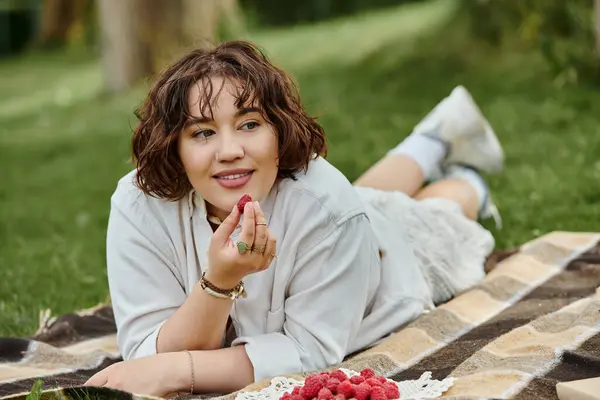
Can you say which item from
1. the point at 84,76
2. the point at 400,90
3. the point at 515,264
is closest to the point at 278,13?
the point at 84,76

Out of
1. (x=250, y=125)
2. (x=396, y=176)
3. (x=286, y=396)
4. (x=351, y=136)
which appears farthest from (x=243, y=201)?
(x=351, y=136)

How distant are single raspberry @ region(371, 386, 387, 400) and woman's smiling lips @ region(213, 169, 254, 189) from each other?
66 cm

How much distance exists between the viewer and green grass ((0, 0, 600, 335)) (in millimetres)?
4652

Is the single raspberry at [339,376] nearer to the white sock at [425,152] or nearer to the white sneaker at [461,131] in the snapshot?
the white sock at [425,152]

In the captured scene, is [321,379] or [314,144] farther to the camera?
[314,144]

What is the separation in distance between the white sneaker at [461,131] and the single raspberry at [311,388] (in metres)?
1.94

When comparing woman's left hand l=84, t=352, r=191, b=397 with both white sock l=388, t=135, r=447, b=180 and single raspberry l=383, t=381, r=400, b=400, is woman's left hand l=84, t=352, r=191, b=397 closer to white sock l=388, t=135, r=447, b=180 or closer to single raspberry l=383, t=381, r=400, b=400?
single raspberry l=383, t=381, r=400, b=400

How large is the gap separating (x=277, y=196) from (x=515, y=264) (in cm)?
133

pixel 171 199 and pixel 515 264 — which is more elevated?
pixel 171 199

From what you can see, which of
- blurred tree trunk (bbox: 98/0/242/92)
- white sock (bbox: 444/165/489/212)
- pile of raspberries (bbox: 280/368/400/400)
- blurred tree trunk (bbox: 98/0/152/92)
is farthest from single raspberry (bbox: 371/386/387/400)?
blurred tree trunk (bbox: 98/0/152/92)

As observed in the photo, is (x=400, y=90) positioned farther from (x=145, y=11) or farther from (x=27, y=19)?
(x=27, y=19)

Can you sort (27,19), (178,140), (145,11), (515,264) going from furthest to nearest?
(27,19), (145,11), (515,264), (178,140)

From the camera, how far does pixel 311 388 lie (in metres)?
2.35

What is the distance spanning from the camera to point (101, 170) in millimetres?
7410
